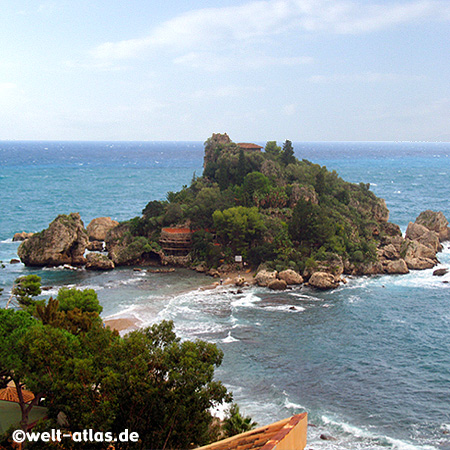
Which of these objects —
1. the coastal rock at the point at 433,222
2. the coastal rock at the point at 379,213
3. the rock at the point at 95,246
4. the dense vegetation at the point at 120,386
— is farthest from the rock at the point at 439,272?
the dense vegetation at the point at 120,386

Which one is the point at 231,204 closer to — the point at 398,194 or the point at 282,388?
the point at 282,388

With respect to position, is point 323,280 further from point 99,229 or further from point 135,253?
point 99,229

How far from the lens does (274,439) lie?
1454 cm

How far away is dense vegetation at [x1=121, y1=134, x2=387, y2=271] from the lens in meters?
70.1

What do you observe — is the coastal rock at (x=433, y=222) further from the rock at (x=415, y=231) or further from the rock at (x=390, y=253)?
the rock at (x=390, y=253)

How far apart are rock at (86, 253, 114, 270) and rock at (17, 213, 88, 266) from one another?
287 centimetres

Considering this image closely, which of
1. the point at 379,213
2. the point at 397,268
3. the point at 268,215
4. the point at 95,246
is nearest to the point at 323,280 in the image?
the point at 397,268

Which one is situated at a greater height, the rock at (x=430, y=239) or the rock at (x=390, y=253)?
the rock at (x=430, y=239)

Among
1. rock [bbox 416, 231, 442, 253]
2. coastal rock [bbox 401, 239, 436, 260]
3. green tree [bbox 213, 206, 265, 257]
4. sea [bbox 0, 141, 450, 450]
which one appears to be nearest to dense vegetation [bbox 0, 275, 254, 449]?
sea [bbox 0, 141, 450, 450]

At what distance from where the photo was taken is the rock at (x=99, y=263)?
7112 centimetres

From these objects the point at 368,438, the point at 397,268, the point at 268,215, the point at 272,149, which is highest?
the point at 272,149

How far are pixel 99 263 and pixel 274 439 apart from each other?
5999cm

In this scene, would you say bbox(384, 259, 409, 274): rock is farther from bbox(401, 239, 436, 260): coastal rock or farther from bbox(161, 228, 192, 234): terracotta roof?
bbox(161, 228, 192, 234): terracotta roof

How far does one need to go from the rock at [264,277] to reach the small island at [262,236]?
0.13m
